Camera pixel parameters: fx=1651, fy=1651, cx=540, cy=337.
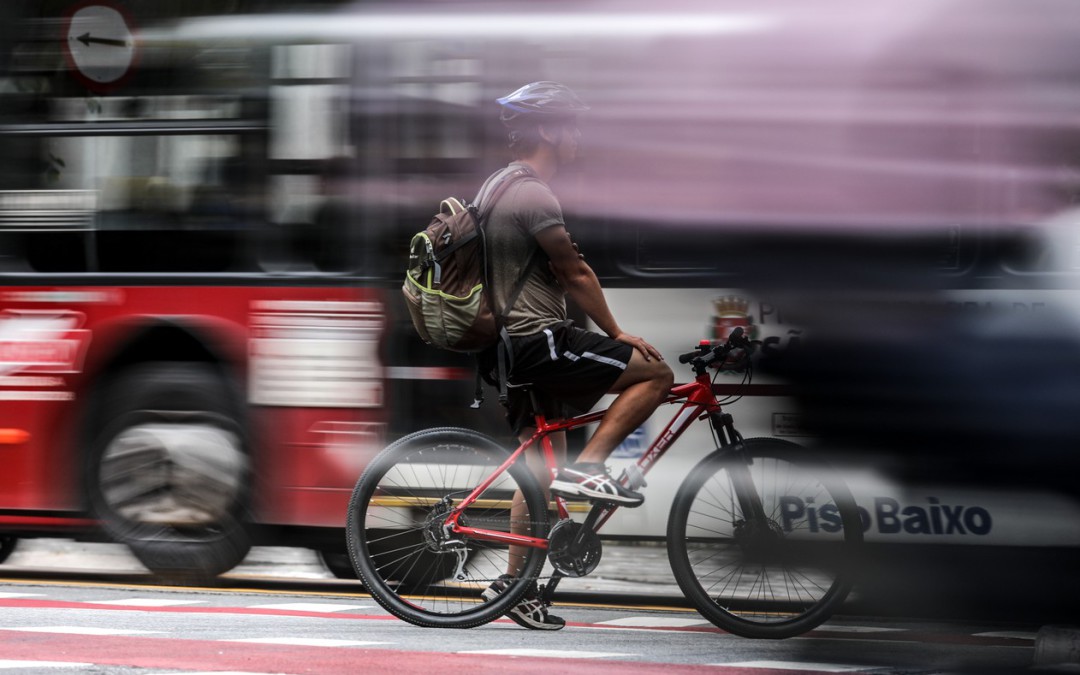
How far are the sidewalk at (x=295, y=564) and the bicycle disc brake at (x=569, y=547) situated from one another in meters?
2.19

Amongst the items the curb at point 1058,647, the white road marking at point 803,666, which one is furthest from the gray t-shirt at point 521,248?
the curb at point 1058,647

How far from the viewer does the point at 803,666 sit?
17.2ft

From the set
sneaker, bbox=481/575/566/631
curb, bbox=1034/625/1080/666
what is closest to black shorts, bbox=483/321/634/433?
sneaker, bbox=481/575/566/631

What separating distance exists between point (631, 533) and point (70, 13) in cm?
358

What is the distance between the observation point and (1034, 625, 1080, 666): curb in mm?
4949

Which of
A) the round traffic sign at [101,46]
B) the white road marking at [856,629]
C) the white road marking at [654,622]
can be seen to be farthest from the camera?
the round traffic sign at [101,46]

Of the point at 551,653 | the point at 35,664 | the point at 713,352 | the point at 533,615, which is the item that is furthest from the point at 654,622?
the point at 35,664

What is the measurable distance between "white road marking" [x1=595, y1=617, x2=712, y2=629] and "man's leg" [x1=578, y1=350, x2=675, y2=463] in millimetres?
910

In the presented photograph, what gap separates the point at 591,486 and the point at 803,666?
0.91 metres

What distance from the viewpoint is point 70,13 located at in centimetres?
775

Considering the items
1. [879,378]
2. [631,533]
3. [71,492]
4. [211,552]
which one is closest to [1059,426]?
[879,378]

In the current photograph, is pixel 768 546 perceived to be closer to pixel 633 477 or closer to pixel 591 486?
pixel 633 477

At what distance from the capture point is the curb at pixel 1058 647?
495 centimetres

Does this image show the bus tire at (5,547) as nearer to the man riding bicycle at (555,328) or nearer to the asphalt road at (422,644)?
the asphalt road at (422,644)
